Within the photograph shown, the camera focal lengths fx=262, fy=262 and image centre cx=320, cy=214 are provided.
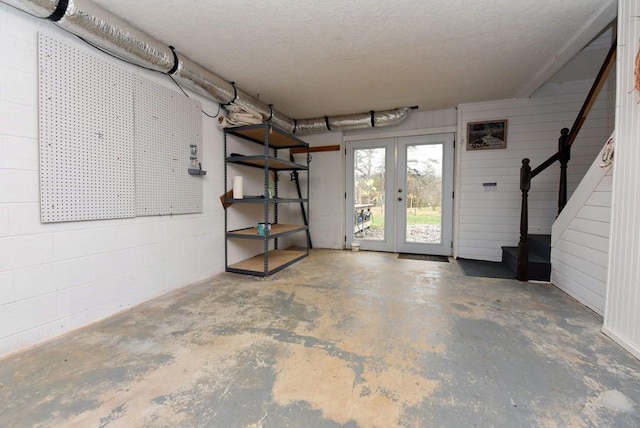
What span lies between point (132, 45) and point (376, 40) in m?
2.11

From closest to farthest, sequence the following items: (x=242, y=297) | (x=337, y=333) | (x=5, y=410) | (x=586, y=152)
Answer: (x=5, y=410) → (x=337, y=333) → (x=242, y=297) → (x=586, y=152)

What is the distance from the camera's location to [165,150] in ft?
8.89

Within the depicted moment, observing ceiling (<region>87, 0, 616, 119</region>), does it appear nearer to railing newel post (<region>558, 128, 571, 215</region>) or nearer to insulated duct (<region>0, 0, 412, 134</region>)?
insulated duct (<region>0, 0, 412, 134</region>)

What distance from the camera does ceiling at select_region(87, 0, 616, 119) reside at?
6.71 ft

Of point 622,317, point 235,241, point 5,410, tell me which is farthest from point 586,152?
point 5,410

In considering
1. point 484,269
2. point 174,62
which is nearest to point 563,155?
point 484,269

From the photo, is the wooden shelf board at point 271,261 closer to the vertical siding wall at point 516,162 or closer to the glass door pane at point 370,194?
the glass door pane at point 370,194

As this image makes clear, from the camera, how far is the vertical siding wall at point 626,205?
168cm

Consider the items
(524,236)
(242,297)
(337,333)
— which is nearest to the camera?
(337,333)

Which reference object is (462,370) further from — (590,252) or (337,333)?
(590,252)

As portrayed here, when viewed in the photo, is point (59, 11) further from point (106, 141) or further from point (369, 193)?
point (369, 193)

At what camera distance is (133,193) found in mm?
2402

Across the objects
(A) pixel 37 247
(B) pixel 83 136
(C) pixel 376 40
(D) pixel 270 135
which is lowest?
(A) pixel 37 247

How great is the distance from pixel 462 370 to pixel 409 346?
0.33 meters
